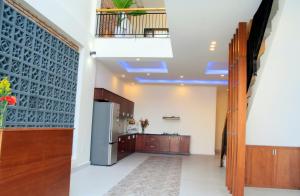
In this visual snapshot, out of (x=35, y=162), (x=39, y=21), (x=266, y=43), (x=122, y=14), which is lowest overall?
(x=35, y=162)

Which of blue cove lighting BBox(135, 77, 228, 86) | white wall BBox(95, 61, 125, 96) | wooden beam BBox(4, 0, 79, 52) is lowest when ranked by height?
white wall BBox(95, 61, 125, 96)

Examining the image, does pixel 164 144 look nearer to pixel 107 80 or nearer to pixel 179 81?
pixel 179 81

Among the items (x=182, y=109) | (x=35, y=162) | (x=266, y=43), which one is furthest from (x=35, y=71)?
(x=182, y=109)

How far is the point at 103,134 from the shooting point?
7.49m

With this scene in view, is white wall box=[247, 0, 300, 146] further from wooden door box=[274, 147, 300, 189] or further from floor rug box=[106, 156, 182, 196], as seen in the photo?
floor rug box=[106, 156, 182, 196]

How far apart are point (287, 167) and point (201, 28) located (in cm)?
357

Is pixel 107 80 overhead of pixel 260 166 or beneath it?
overhead

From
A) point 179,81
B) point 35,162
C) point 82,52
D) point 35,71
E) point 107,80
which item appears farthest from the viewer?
point 179,81

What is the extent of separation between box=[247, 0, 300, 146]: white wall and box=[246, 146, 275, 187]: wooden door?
0.18 metres

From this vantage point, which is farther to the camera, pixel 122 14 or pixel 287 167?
pixel 122 14

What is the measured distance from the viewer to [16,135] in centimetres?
262

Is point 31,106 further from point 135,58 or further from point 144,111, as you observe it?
point 144,111

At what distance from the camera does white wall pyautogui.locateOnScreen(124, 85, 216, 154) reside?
11344mm

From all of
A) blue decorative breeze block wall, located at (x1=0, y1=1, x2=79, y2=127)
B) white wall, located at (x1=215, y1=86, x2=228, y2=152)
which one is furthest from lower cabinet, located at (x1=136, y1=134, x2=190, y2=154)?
blue decorative breeze block wall, located at (x1=0, y1=1, x2=79, y2=127)
